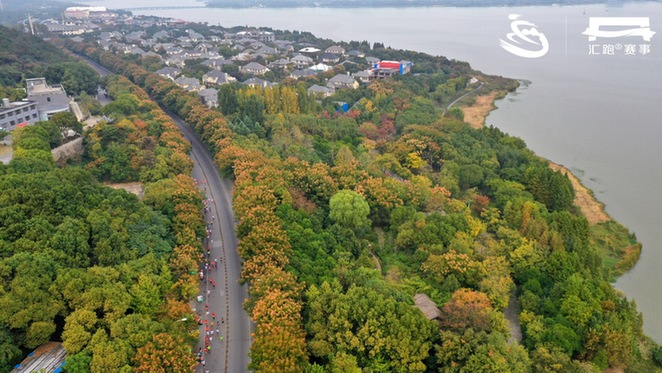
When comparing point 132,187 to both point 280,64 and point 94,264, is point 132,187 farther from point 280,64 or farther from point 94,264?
point 280,64

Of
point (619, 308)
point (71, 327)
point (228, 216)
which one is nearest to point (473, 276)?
point (619, 308)

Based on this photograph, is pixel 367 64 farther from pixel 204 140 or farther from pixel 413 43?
pixel 204 140

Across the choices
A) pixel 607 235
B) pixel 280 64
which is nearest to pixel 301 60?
pixel 280 64

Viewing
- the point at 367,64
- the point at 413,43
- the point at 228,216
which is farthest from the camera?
the point at 413,43

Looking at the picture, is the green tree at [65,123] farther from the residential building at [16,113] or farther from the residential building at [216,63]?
the residential building at [216,63]

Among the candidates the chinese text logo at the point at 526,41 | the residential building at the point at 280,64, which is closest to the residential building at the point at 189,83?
the residential building at the point at 280,64

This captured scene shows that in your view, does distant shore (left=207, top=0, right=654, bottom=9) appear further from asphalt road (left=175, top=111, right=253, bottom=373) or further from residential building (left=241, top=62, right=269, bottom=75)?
asphalt road (left=175, top=111, right=253, bottom=373)
